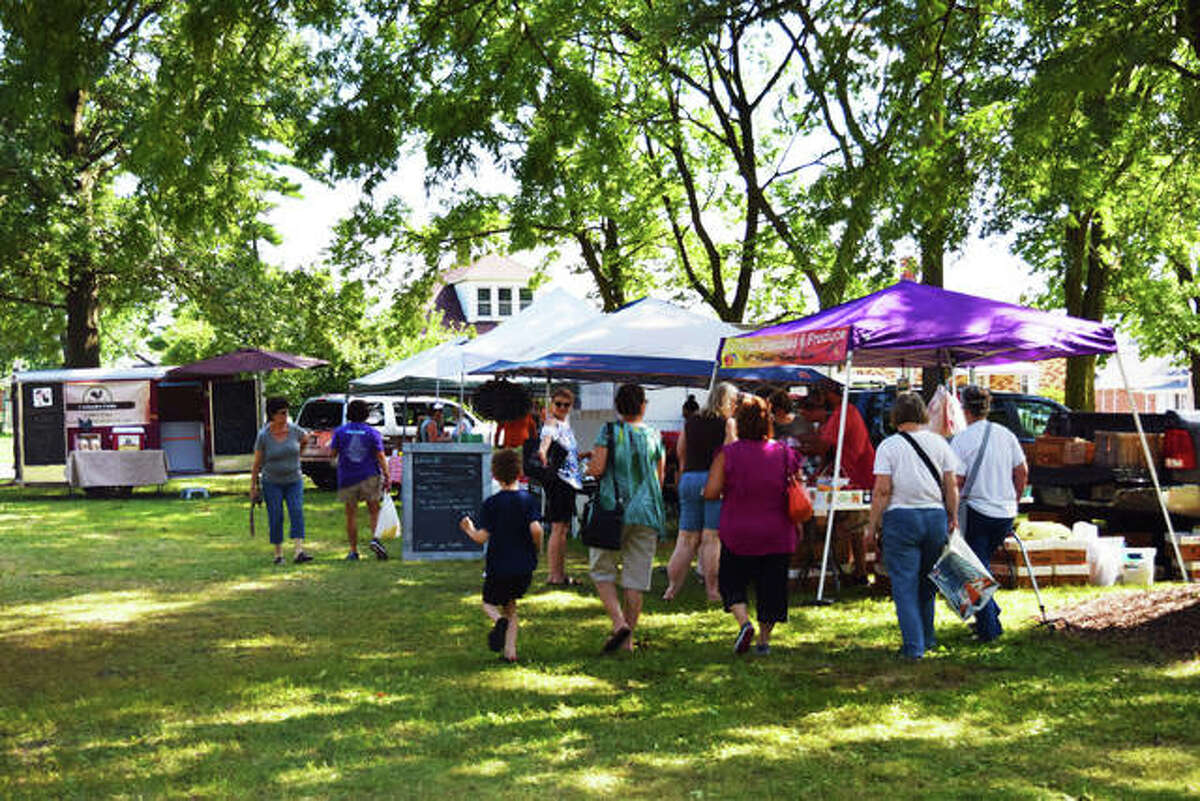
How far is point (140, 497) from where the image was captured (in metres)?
23.0

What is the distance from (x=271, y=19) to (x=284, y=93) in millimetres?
4021

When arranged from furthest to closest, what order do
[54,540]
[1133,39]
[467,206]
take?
1. [467,206]
2. [54,540]
3. [1133,39]

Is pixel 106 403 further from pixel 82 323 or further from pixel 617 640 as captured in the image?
pixel 617 640

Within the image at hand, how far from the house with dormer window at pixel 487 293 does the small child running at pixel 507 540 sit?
47.2 m

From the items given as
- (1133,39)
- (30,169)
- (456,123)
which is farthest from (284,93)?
(30,169)

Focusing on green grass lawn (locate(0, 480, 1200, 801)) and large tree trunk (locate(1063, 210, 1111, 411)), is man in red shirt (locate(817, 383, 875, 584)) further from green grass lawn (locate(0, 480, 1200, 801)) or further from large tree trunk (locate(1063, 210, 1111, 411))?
large tree trunk (locate(1063, 210, 1111, 411))

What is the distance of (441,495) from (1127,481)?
676cm

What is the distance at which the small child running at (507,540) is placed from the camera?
24.7 feet

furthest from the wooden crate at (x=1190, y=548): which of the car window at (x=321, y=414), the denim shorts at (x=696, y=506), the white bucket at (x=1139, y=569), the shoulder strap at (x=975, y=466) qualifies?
the car window at (x=321, y=414)

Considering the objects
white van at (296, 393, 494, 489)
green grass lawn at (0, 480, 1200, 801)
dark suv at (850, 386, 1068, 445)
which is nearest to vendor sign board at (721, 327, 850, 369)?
green grass lawn at (0, 480, 1200, 801)

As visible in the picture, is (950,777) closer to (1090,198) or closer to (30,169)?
(1090,198)

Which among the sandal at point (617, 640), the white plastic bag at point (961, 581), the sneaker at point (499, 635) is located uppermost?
the white plastic bag at point (961, 581)

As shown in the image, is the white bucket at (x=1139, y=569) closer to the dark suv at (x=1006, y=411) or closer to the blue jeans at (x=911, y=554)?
the blue jeans at (x=911, y=554)

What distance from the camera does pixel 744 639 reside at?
7.73 m
